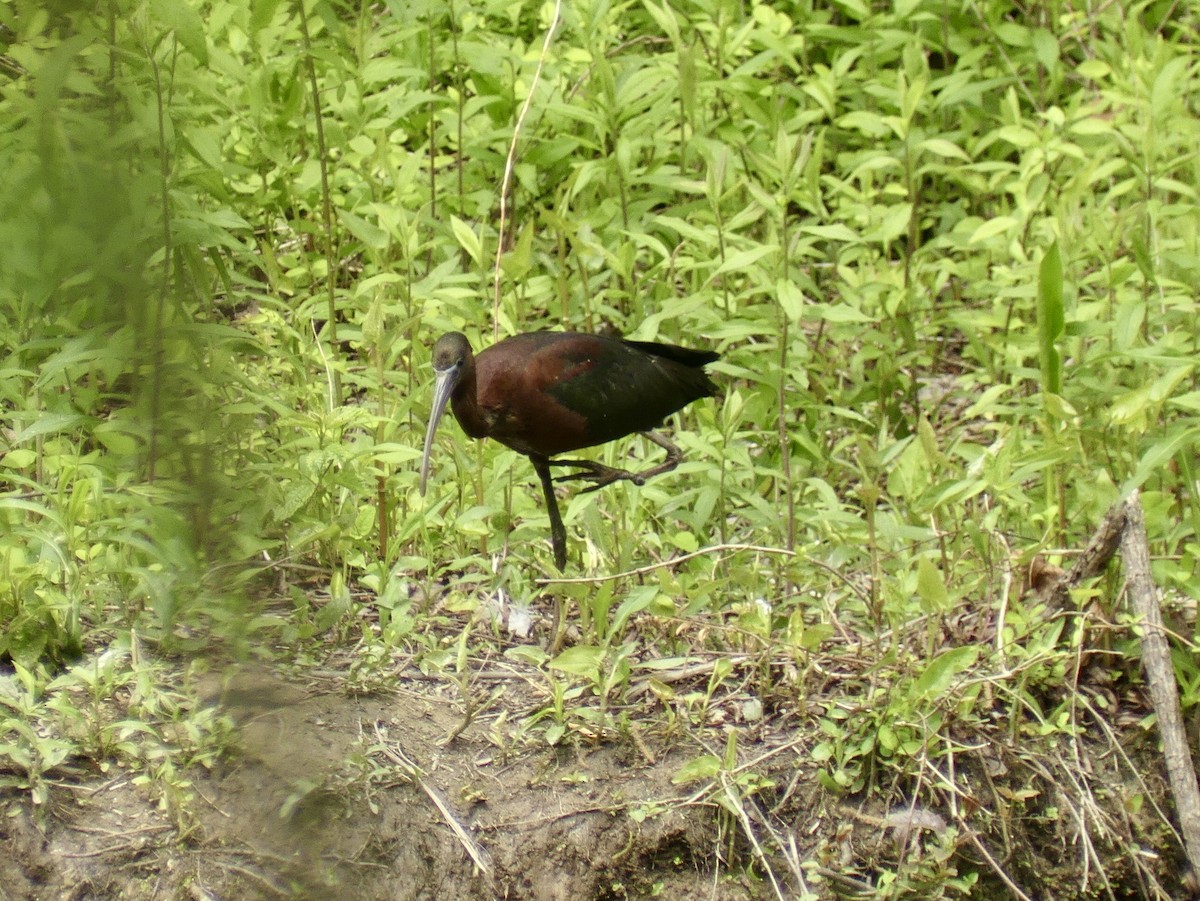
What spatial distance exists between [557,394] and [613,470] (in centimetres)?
38

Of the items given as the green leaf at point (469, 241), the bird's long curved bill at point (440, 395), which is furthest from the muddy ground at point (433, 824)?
the green leaf at point (469, 241)

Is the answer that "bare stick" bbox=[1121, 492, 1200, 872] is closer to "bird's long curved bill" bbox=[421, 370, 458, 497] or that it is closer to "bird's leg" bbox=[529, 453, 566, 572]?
"bird's leg" bbox=[529, 453, 566, 572]

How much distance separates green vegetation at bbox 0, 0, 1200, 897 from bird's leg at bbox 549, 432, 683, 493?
8 centimetres

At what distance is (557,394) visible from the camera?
366 centimetres

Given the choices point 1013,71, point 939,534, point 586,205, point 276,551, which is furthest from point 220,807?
point 1013,71

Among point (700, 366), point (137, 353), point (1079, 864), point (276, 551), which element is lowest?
point (1079, 864)

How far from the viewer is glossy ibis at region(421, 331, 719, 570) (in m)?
3.55

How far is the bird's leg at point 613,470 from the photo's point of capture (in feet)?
12.8

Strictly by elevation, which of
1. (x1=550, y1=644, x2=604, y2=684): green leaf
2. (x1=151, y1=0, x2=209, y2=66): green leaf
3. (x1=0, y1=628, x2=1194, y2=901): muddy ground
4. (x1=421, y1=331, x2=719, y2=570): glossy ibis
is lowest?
(x1=0, y1=628, x2=1194, y2=901): muddy ground

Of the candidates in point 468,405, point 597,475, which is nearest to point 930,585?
point 597,475

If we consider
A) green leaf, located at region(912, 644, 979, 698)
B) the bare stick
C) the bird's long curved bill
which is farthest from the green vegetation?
the bird's long curved bill

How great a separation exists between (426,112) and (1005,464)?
2.76 m

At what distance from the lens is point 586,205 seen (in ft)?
16.9

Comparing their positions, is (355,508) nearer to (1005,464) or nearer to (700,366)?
(700,366)
